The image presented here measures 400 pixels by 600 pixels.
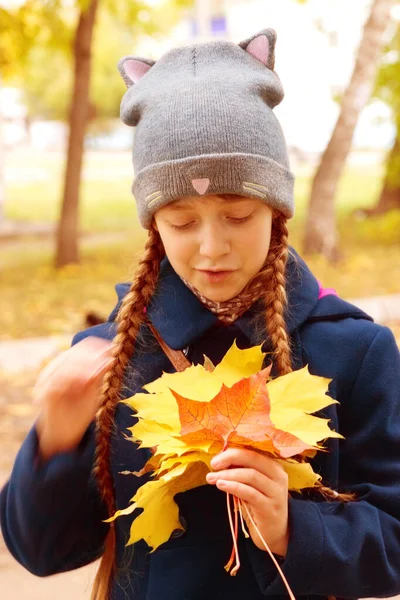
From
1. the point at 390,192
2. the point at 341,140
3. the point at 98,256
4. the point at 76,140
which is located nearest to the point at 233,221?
the point at 341,140

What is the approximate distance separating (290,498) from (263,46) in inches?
36.6

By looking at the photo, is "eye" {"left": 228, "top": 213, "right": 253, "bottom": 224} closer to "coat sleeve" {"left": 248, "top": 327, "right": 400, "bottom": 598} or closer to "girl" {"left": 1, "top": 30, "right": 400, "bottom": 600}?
"girl" {"left": 1, "top": 30, "right": 400, "bottom": 600}

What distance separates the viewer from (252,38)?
1.72 m

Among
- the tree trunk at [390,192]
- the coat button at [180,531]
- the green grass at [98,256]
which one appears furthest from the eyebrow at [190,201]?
the tree trunk at [390,192]

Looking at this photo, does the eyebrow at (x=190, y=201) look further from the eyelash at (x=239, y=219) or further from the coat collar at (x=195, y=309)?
the coat collar at (x=195, y=309)

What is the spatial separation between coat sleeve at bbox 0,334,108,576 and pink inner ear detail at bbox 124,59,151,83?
1.93 feet

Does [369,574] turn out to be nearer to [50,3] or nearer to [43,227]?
[50,3]

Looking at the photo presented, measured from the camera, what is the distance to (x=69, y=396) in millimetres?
1565

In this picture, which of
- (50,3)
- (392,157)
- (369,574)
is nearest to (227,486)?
(369,574)

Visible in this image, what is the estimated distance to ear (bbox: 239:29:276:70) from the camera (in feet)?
5.60

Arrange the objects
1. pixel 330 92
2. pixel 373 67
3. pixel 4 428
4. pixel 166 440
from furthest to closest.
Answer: pixel 330 92, pixel 373 67, pixel 4 428, pixel 166 440

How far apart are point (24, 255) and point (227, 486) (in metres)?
11.7

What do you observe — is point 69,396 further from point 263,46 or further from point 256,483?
point 263,46

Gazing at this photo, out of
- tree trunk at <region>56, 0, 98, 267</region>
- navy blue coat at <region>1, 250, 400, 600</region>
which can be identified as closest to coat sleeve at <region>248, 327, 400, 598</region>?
navy blue coat at <region>1, 250, 400, 600</region>
